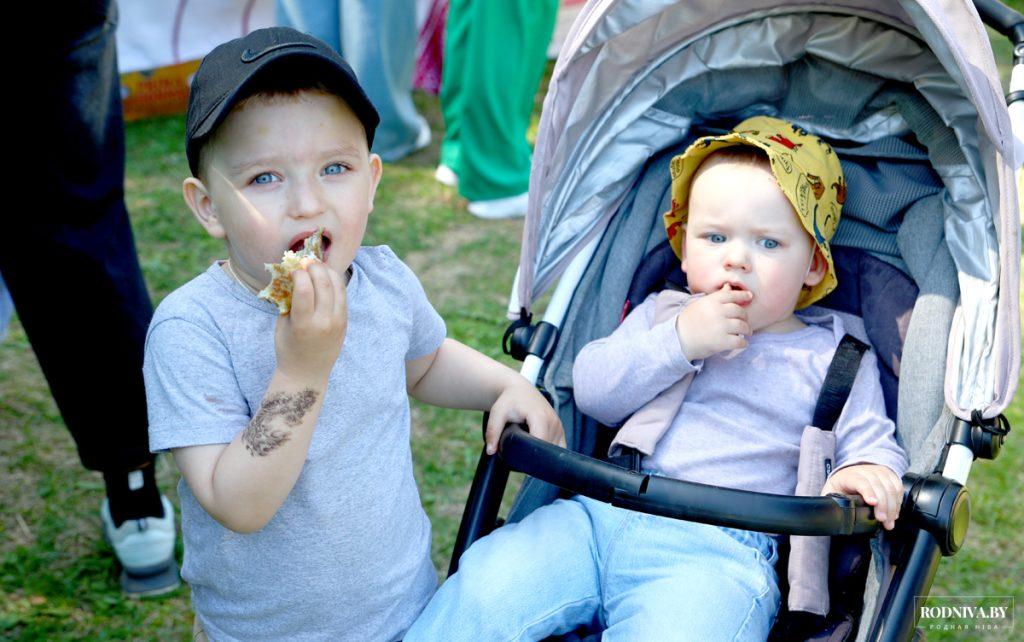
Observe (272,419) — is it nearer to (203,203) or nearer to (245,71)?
(203,203)

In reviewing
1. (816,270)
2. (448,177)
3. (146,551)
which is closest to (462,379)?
(816,270)

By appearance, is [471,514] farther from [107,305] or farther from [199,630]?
[107,305]

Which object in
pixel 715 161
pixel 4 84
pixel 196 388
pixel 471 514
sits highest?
pixel 715 161

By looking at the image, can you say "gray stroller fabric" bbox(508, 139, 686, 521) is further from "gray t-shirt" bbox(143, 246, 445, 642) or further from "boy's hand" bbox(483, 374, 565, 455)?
"gray t-shirt" bbox(143, 246, 445, 642)

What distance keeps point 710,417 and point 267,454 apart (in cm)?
A: 91

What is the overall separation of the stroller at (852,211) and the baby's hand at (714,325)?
27cm

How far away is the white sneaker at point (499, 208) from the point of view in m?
4.62

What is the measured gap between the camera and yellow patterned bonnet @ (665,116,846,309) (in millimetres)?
1990

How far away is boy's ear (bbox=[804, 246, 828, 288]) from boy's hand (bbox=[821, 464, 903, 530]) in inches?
16.5

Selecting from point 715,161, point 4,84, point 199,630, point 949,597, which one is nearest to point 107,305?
point 4,84

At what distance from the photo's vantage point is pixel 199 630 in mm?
1756

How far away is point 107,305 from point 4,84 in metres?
0.50

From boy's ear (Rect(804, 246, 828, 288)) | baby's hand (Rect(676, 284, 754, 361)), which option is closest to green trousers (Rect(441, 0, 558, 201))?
boy's ear (Rect(804, 246, 828, 288))

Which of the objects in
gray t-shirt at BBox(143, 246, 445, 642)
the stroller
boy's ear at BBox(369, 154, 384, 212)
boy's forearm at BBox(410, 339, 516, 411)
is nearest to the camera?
gray t-shirt at BBox(143, 246, 445, 642)
